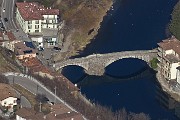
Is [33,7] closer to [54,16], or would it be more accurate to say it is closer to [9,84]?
[54,16]

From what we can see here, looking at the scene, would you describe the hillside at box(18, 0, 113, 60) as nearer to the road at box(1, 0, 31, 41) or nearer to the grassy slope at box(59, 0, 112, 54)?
the grassy slope at box(59, 0, 112, 54)

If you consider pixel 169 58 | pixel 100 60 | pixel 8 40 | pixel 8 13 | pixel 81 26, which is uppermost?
pixel 8 13

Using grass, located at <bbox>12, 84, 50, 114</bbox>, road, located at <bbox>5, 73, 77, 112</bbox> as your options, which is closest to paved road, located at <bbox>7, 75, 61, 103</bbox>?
road, located at <bbox>5, 73, 77, 112</bbox>

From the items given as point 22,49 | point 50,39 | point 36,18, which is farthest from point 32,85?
point 36,18

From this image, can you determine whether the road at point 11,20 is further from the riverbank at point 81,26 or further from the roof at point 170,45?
the roof at point 170,45

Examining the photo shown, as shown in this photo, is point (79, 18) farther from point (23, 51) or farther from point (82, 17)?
point (23, 51)
